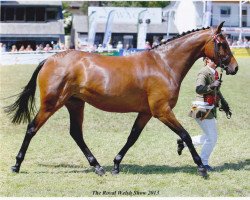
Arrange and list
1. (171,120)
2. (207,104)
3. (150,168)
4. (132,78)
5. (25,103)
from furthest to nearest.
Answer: (25,103) → (150,168) → (207,104) → (132,78) → (171,120)

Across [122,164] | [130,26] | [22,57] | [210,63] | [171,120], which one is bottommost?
[122,164]

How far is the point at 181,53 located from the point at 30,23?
4753 cm

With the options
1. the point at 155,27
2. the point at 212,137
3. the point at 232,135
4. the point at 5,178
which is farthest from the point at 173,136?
the point at 155,27

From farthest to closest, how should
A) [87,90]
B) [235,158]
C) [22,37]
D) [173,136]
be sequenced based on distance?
[22,37]
[173,136]
[235,158]
[87,90]

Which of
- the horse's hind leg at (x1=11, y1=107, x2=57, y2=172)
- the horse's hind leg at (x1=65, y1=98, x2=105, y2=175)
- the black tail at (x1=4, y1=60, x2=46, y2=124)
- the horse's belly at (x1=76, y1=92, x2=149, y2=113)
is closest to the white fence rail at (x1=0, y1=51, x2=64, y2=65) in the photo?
the black tail at (x1=4, y1=60, x2=46, y2=124)

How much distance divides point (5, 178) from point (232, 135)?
5.79m

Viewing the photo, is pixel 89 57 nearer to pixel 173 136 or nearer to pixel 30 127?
pixel 30 127

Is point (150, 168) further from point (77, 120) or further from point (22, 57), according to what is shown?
point (22, 57)

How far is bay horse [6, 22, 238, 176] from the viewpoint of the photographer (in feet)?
21.9

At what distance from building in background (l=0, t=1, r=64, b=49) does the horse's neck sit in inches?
1736

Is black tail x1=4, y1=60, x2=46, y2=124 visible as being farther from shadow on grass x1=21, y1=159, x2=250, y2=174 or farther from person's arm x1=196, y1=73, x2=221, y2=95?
person's arm x1=196, y1=73, x2=221, y2=95

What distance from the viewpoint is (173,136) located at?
33.7 feet

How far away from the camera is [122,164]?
763 centimetres

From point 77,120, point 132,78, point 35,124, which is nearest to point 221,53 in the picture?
point 132,78
